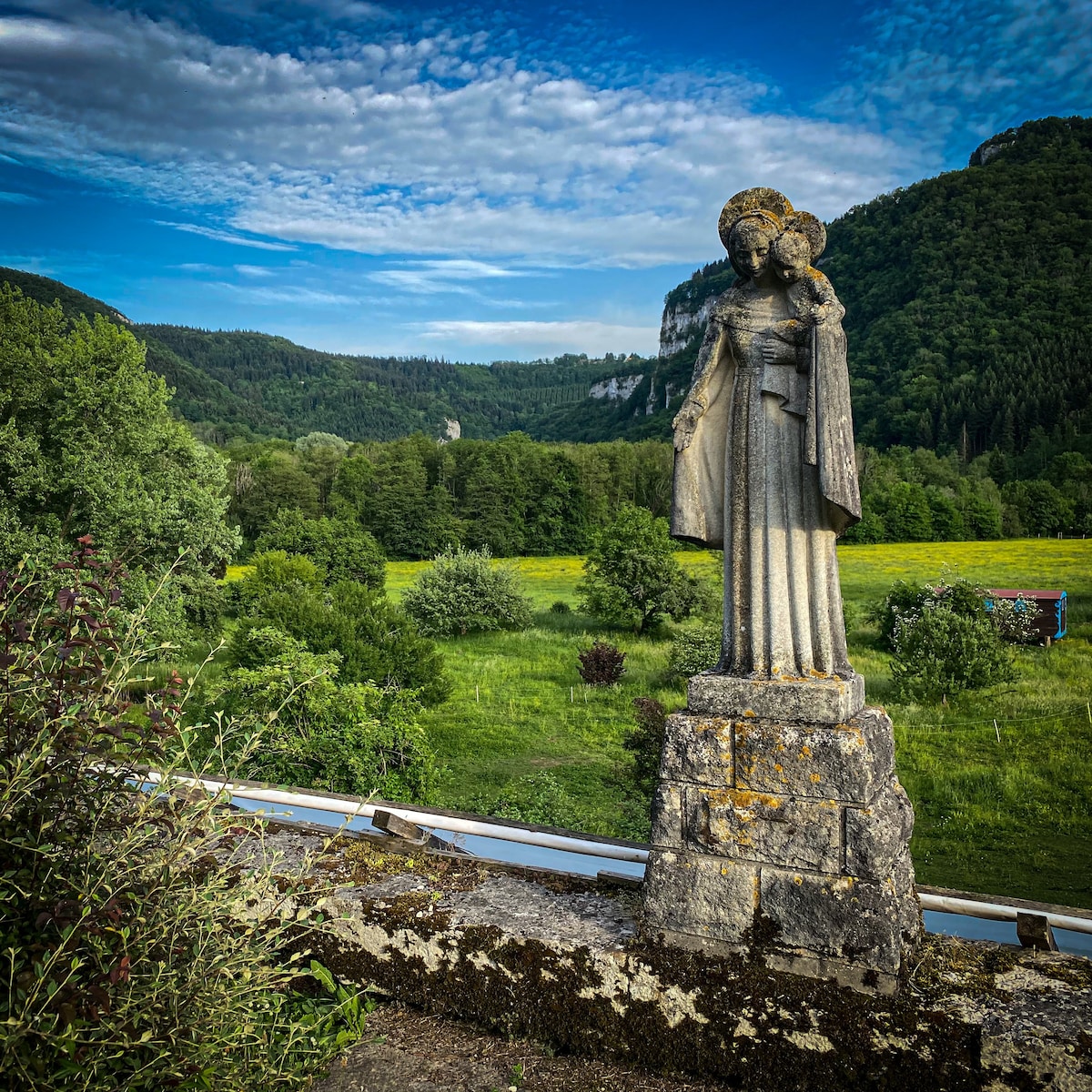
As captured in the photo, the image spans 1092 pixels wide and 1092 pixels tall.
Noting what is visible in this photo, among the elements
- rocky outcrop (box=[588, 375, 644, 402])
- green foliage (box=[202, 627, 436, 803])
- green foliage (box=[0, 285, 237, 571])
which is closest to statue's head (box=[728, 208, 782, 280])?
green foliage (box=[202, 627, 436, 803])

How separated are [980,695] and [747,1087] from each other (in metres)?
20.9

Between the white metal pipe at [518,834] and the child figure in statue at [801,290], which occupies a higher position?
the child figure in statue at [801,290]

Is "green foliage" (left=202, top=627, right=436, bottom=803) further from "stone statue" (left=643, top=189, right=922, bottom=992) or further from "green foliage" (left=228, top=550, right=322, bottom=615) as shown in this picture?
"green foliage" (left=228, top=550, right=322, bottom=615)

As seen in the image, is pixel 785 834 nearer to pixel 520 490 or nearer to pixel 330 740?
pixel 330 740

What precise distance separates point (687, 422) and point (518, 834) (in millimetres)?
3011

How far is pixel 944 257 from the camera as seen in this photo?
70.8m

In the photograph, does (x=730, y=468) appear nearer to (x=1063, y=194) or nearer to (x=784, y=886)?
(x=784, y=886)

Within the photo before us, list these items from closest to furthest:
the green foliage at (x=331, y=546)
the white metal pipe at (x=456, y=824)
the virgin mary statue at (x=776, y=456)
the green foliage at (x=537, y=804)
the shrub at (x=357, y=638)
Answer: the virgin mary statue at (x=776, y=456) → the white metal pipe at (x=456, y=824) → the green foliage at (x=537, y=804) → the shrub at (x=357, y=638) → the green foliage at (x=331, y=546)

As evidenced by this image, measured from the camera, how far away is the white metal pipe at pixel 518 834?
4.34 meters

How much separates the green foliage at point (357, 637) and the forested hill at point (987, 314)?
47.1 metres

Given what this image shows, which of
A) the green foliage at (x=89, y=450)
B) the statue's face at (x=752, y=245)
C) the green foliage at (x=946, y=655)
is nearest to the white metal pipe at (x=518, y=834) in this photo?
the statue's face at (x=752, y=245)

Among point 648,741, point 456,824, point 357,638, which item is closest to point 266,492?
point 357,638

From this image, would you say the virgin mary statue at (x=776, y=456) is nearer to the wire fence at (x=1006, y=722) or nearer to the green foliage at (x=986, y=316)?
the wire fence at (x=1006, y=722)

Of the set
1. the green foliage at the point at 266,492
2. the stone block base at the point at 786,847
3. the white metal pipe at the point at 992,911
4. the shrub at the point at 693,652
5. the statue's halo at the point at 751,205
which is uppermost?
the green foliage at the point at 266,492
